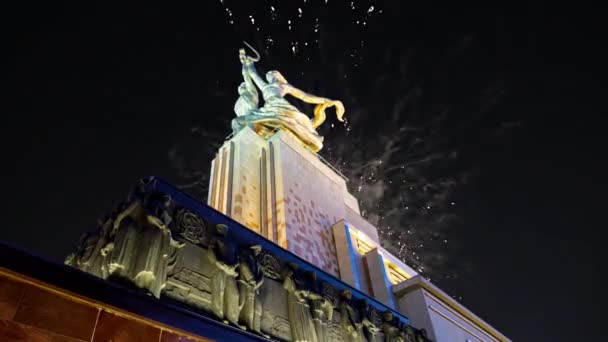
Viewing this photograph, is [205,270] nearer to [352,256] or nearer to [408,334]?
[408,334]

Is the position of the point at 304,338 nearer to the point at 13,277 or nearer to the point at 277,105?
the point at 13,277

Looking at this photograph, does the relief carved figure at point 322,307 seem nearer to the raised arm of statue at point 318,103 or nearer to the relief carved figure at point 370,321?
the relief carved figure at point 370,321

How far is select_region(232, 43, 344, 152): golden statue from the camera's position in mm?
16625

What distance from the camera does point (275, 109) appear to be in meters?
17.0

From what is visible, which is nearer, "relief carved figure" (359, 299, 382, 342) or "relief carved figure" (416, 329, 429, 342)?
"relief carved figure" (359, 299, 382, 342)

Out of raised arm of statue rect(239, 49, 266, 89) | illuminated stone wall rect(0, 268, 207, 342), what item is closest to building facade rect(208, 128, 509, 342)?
raised arm of statue rect(239, 49, 266, 89)

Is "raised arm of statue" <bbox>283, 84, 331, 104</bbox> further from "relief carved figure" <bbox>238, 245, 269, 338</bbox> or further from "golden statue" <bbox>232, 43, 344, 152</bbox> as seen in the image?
"relief carved figure" <bbox>238, 245, 269, 338</bbox>

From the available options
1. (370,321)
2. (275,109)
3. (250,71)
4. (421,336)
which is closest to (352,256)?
(421,336)

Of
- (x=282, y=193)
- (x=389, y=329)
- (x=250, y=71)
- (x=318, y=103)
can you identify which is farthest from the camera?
(x=318, y=103)

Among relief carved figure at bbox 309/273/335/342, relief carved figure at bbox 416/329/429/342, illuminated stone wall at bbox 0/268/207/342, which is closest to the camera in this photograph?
illuminated stone wall at bbox 0/268/207/342

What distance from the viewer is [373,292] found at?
12.2 m

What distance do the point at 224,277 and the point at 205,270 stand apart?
0.31 meters

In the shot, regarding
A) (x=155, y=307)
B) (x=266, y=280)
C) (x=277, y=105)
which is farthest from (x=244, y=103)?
(x=155, y=307)

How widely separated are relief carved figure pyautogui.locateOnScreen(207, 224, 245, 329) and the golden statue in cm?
970
